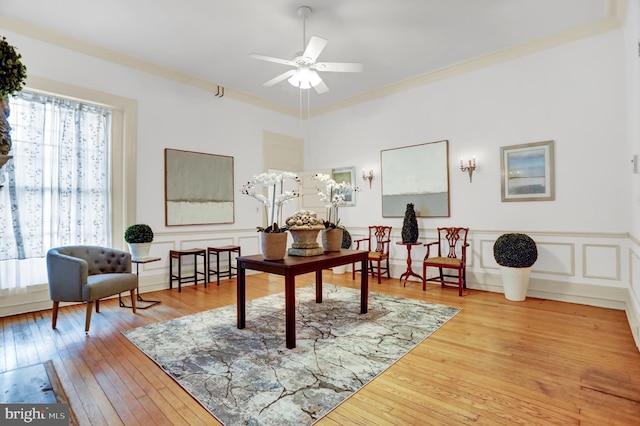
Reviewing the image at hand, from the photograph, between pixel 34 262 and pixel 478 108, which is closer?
pixel 34 262

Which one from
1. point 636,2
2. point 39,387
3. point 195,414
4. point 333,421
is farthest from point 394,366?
point 636,2

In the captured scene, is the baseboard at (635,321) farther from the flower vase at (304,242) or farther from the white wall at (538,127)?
the flower vase at (304,242)

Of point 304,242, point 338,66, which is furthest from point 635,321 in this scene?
point 338,66

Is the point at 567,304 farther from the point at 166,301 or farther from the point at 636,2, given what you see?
the point at 166,301

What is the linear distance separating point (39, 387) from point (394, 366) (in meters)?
2.11

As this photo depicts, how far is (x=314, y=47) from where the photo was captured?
10.7 feet

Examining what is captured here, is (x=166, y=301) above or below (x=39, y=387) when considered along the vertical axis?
below

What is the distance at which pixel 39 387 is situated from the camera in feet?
4.50

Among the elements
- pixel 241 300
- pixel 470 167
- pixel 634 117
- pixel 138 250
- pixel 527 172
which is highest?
pixel 634 117

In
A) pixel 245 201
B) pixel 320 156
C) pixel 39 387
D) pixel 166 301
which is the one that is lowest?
pixel 166 301

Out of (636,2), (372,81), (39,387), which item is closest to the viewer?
(39,387)

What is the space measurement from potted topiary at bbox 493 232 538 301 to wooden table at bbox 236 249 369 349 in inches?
75.1

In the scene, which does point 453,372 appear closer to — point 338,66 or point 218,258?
point 338,66

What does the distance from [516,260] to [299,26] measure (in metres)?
3.96
